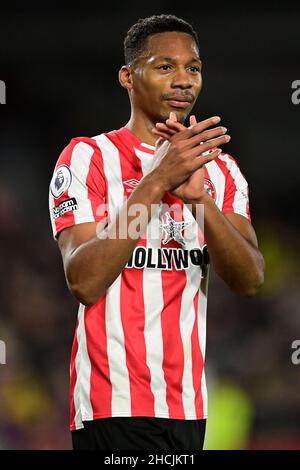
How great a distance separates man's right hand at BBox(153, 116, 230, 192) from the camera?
2.44 m

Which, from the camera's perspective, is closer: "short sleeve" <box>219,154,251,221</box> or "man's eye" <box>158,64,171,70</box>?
"man's eye" <box>158,64,171,70</box>

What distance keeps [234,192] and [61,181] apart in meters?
0.63

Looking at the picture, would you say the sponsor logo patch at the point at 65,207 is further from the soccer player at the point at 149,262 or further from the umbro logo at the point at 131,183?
the umbro logo at the point at 131,183

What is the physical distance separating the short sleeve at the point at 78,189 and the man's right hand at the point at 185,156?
0.29 m

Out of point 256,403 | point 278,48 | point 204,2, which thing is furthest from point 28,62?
point 256,403

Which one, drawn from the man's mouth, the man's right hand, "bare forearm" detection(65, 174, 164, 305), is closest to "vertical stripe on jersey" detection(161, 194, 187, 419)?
"bare forearm" detection(65, 174, 164, 305)

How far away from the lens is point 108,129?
612cm

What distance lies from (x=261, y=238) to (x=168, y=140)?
3.72 metres

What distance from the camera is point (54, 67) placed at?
6527 millimetres

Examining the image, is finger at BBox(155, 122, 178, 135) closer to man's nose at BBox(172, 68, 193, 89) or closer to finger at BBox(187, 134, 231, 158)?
finger at BBox(187, 134, 231, 158)

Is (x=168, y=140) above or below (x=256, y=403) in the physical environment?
above

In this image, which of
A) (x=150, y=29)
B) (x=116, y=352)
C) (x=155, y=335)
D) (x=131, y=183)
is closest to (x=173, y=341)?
(x=155, y=335)

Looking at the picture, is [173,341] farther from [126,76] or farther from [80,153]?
[126,76]

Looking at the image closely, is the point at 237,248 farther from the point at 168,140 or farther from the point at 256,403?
the point at 256,403
